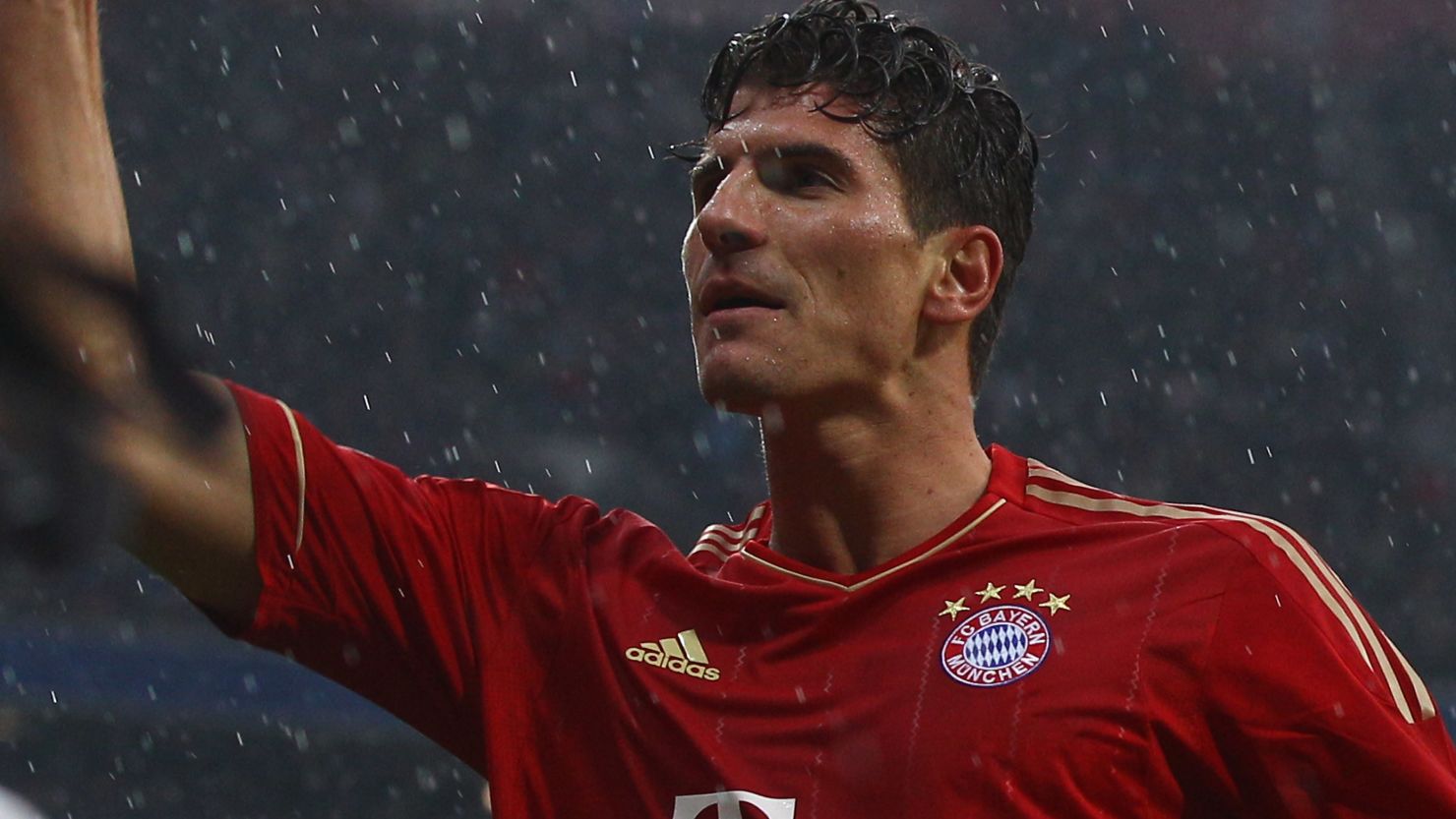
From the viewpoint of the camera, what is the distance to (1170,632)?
2.02m

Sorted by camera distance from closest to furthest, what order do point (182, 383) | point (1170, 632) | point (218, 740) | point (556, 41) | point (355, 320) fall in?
point (182, 383), point (1170, 632), point (218, 740), point (355, 320), point (556, 41)

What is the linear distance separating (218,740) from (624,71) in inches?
156

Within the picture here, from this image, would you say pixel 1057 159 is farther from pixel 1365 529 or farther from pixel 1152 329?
pixel 1365 529

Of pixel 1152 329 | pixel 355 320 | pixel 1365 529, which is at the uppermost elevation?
pixel 355 320

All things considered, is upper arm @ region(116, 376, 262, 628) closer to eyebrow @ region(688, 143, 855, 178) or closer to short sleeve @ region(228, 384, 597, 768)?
short sleeve @ region(228, 384, 597, 768)

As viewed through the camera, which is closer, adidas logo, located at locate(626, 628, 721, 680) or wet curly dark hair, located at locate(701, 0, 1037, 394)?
adidas logo, located at locate(626, 628, 721, 680)

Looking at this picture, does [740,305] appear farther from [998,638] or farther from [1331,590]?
[1331,590]

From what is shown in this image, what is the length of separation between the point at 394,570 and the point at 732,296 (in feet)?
1.74

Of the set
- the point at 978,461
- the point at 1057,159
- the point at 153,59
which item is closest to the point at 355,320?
the point at 153,59

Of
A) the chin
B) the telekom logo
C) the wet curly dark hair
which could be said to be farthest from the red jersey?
the wet curly dark hair

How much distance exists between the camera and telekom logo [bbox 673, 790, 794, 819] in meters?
2.05

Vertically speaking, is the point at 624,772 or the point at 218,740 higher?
the point at 624,772

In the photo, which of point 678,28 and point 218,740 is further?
point 678,28

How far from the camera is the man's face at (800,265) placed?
2.26m
